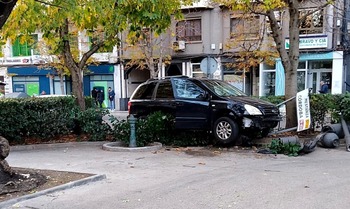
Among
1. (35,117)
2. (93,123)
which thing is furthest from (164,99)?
(35,117)

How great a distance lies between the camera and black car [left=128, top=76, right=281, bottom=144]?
938 centimetres

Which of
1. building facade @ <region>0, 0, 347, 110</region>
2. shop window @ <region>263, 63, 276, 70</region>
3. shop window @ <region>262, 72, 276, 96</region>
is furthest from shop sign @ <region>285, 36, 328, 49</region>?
shop window @ <region>262, 72, 276, 96</region>

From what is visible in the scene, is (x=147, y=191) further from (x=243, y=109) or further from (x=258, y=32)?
(x=258, y=32)

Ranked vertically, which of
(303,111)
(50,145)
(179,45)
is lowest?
(50,145)

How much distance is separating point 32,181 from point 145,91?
5.71m

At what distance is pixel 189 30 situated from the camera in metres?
25.8

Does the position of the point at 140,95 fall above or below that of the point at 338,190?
above

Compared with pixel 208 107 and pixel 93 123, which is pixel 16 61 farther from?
pixel 208 107

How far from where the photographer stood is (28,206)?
5152 millimetres

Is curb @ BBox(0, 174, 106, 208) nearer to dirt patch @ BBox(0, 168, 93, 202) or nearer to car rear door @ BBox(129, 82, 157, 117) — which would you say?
dirt patch @ BBox(0, 168, 93, 202)

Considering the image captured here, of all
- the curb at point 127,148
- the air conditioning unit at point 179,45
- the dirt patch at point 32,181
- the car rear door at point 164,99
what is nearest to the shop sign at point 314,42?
the air conditioning unit at point 179,45

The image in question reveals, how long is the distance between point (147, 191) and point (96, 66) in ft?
77.9

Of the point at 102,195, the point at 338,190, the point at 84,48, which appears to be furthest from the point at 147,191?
the point at 84,48

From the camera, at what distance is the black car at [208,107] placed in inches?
369
